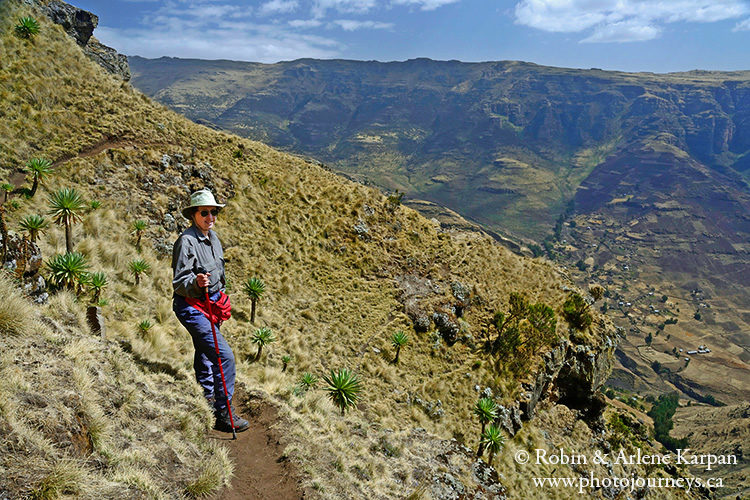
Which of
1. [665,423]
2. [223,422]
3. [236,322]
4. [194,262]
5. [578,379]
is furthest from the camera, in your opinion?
[665,423]

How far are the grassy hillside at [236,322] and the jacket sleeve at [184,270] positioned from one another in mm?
1798

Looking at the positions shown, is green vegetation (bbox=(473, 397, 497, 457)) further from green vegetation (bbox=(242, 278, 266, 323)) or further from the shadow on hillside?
the shadow on hillside

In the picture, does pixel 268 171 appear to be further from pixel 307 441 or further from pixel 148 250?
pixel 307 441

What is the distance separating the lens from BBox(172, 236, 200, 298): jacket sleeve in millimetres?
6426

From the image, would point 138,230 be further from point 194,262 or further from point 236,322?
point 194,262

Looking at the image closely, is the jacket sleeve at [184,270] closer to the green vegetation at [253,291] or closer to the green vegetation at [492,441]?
the green vegetation at [253,291]

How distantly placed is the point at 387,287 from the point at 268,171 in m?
13.0

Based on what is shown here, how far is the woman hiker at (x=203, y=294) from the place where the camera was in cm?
650

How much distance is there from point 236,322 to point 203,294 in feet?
35.1

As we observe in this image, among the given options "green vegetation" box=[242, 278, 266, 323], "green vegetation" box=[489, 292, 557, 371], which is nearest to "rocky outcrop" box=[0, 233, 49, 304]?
"green vegetation" box=[242, 278, 266, 323]

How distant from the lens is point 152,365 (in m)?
8.31

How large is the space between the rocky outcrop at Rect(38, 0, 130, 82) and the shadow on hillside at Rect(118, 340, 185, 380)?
31.6 m

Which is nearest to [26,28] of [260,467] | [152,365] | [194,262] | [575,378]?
[152,365]

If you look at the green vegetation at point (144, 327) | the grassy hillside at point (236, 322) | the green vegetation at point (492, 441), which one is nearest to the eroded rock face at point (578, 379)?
the grassy hillside at point (236, 322)
